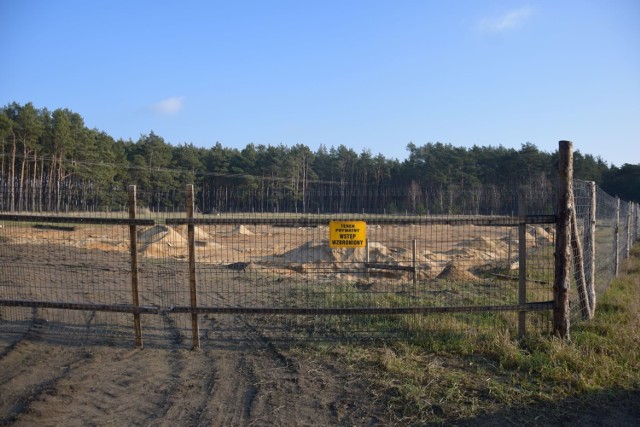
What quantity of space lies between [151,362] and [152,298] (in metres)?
4.57

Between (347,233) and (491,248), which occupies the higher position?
(347,233)

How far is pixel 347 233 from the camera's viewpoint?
6.28m

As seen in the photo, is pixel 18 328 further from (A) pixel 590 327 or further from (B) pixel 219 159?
(B) pixel 219 159

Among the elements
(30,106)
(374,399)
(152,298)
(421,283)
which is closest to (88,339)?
(152,298)

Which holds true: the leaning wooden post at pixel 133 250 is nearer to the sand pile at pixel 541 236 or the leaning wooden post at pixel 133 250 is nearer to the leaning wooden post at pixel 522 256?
the leaning wooden post at pixel 522 256

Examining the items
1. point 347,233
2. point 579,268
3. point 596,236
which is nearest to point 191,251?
point 347,233

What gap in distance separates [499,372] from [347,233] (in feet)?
7.92

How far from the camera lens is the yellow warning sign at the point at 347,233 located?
6.25 m

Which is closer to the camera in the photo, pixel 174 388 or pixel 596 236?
pixel 174 388

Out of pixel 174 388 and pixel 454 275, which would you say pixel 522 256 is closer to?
pixel 174 388

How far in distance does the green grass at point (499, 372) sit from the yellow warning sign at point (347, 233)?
1.33 m

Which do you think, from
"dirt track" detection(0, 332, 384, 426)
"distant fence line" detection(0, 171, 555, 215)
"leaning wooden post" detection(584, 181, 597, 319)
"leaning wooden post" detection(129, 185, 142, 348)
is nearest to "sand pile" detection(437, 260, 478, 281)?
"distant fence line" detection(0, 171, 555, 215)

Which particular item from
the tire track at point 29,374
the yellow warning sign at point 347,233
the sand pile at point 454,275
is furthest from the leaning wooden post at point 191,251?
the sand pile at point 454,275

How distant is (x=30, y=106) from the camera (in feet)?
134
